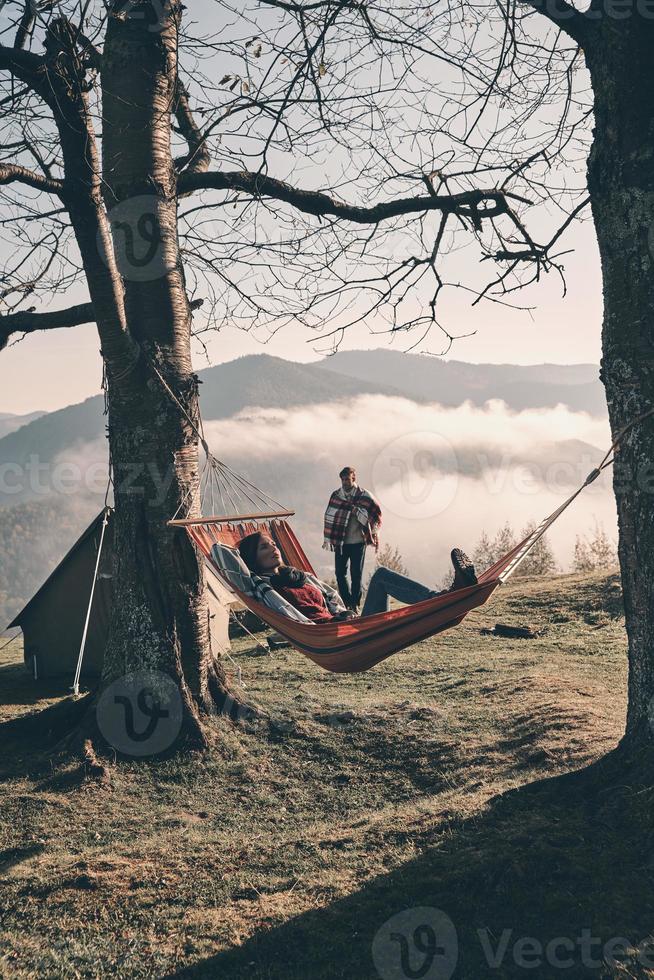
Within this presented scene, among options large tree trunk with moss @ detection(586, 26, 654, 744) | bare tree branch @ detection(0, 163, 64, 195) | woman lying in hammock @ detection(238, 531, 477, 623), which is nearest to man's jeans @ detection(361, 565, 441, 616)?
woman lying in hammock @ detection(238, 531, 477, 623)

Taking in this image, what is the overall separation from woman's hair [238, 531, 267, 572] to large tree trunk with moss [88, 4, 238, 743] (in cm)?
53

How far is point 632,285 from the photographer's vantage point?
371 centimetres

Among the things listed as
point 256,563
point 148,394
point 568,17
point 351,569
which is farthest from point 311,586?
point 568,17

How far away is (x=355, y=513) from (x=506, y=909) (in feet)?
16.8

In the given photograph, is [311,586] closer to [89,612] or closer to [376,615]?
[376,615]

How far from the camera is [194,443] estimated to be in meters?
5.44

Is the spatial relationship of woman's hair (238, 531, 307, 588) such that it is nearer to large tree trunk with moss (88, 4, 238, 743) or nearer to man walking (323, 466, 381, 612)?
large tree trunk with moss (88, 4, 238, 743)

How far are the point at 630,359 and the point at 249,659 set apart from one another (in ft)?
16.1

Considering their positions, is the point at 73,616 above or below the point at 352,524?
below

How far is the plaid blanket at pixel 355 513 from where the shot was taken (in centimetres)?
795

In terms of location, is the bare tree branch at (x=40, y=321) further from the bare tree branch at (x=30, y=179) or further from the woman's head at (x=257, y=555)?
the woman's head at (x=257, y=555)

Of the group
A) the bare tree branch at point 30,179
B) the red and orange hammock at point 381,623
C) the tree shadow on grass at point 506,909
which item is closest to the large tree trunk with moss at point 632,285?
the red and orange hammock at point 381,623

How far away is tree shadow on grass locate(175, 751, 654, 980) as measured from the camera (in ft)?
9.32

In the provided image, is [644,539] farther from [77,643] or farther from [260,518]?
[77,643]
